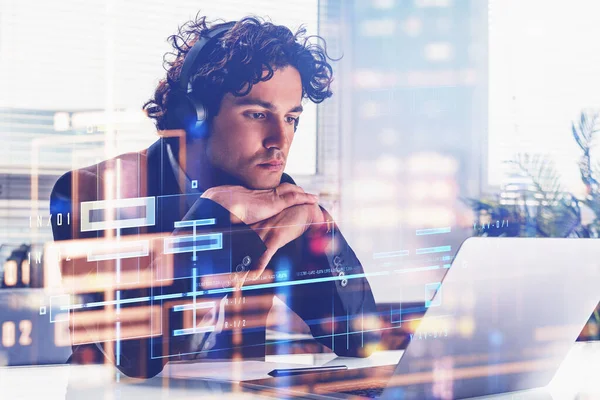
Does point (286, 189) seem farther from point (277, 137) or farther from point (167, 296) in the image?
point (167, 296)

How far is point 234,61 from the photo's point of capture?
40.4 inches

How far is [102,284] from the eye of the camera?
3.07 feet

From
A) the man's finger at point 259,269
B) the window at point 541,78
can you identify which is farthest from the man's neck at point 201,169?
the window at point 541,78

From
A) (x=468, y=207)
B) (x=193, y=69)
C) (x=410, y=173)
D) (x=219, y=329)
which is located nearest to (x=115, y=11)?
(x=193, y=69)

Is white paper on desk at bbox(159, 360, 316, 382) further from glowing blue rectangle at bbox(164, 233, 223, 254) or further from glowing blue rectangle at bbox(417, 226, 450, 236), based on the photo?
glowing blue rectangle at bbox(417, 226, 450, 236)

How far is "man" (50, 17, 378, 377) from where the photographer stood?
950mm

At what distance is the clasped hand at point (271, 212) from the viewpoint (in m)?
1.00

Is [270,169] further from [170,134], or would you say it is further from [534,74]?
[534,74]

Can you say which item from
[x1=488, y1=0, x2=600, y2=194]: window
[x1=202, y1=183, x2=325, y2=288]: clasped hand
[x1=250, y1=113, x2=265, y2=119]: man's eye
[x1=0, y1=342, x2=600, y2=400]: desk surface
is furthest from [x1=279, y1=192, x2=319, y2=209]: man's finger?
[x1=488, y1=0, x2=600, y2=194]: window

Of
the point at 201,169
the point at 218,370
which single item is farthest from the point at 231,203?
the point at 218,370

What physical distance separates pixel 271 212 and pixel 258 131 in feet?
0.43

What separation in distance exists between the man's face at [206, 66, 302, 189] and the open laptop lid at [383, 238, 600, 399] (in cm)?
35

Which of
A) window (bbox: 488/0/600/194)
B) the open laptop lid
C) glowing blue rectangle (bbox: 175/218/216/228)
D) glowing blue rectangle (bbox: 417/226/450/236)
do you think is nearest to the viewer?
the open laptop lid

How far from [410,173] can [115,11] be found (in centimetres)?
63
